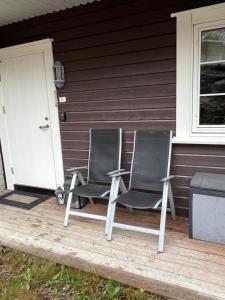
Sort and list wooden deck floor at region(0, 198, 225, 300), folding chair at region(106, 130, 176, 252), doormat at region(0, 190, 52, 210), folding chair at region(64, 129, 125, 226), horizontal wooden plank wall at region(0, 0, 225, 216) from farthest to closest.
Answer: doormat at region(0, 190, 52, 210)
folding chair at region(64, 129, 125, 226)
horizontal wooden plank wall at region(0, 0, 225, 216)
folding chair at region(106, 130, 176, 252)
wooden deck floor at region(0, 198, 225, 300)

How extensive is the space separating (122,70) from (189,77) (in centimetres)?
70

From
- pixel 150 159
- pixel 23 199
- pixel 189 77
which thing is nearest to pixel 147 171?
pixel 150 159

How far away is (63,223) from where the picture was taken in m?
2.72

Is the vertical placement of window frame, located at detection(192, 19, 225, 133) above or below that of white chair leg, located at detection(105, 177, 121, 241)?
above

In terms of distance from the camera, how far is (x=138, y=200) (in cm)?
230

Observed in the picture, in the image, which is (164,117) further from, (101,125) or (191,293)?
(191,293)

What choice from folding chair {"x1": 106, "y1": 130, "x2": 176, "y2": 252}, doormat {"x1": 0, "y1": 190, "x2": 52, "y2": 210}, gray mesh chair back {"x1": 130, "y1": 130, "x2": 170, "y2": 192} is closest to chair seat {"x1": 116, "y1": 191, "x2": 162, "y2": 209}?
folding chair {"x1": 106, "y1": 130, "x2": 176, "y2": 252}

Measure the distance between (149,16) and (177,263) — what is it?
7.26ft

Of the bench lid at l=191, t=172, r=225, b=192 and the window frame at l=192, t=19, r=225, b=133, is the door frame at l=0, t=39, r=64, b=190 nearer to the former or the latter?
the window frame at l=192, t=19, r=225, b=133

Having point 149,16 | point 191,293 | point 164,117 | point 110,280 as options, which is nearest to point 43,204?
point 110,280

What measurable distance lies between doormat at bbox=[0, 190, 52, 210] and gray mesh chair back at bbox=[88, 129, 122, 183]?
0.88 m

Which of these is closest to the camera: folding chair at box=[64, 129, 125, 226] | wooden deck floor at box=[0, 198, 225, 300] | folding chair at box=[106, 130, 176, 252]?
wooden deck floor at box=[0, 198, 225, 300]

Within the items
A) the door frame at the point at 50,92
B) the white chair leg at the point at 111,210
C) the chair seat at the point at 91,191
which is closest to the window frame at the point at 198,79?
the white chair leg at the point at 111,210

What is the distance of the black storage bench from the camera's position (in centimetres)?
212
